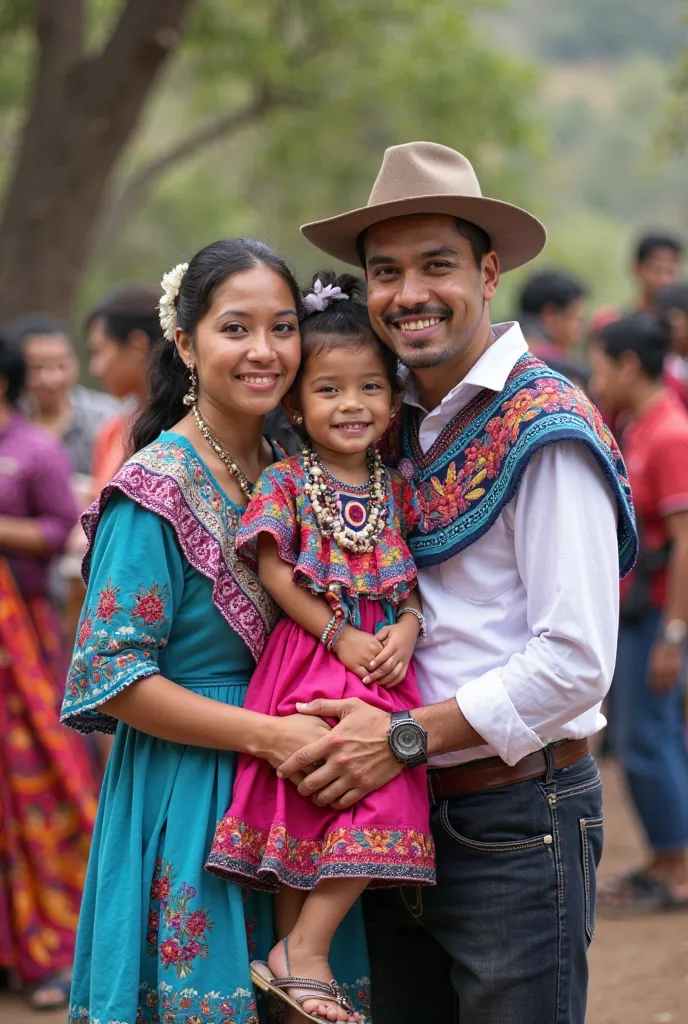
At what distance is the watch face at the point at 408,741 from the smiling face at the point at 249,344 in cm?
74

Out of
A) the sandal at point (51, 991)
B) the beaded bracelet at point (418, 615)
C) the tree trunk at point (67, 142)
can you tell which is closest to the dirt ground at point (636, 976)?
the sandal at point (51, 991)

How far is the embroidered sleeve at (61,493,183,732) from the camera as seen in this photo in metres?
2.65

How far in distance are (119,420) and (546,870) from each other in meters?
3.18

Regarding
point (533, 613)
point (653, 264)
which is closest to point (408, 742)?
point (533, 613)

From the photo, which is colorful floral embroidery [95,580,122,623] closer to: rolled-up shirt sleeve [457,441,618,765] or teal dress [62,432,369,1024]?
teal dress [62,432,369,1024]

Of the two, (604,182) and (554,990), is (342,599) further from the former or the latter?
(604,182)

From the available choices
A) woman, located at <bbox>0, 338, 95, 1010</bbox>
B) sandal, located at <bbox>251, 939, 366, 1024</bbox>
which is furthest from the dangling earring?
woman, located at <bbox>0, 338, 95, 1010</bbox>

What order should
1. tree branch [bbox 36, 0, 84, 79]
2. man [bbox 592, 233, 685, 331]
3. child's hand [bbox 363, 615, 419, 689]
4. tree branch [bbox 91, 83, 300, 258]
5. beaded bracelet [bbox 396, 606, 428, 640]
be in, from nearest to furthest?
child's hand [bbox 363, 615, 419, 689] < beaded bracelet [bbox 396, 606, 428, 640] < man [bbox 592, 233, 685, 331] < tree branch [bbox 36, 0, 84, 79] < tree branch [bbox 91, 83, 300, 258]

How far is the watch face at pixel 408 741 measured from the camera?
263 centimetres

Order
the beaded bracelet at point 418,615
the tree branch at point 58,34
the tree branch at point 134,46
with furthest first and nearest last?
the tree branch at point 58,34 → the tree branch at point 134,46 → the beaded bracelet at point 418,615


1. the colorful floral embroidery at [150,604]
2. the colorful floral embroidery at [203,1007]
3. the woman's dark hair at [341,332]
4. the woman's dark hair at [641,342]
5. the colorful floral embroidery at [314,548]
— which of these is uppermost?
the woman's dark hair at [641,342]

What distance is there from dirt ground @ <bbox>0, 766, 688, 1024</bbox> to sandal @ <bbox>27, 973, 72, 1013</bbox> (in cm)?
4

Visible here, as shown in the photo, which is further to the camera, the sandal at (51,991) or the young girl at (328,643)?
the sandal at (51,991)

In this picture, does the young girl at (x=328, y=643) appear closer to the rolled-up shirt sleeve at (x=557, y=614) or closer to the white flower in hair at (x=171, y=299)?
the rolled-up shirt sleeve at (x=557, y=614)
